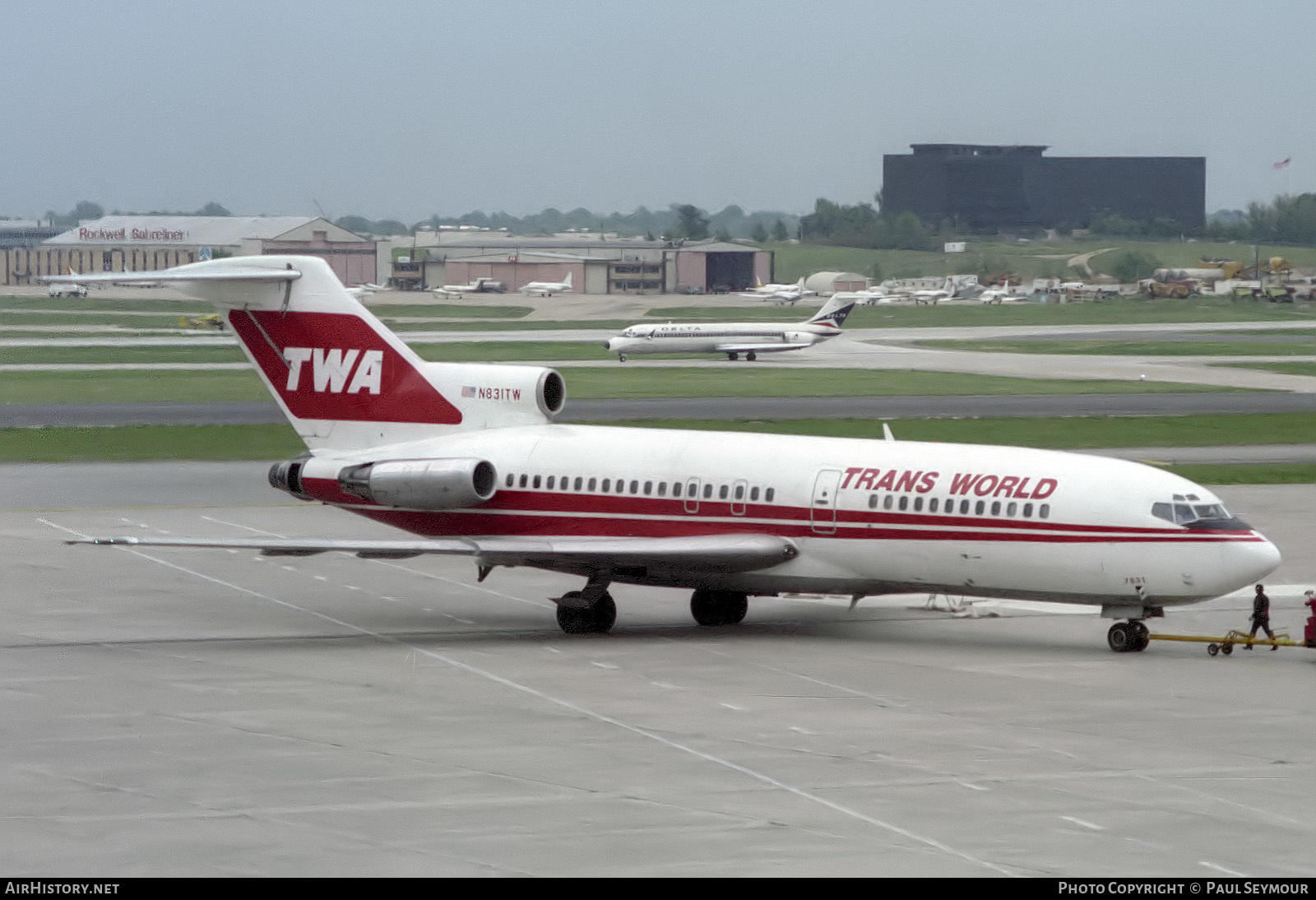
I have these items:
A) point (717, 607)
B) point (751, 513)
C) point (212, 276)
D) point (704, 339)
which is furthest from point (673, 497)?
point (704, 339)

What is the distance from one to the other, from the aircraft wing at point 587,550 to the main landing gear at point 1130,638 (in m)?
5.34

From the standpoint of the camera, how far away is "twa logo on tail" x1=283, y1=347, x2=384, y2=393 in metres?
34.6

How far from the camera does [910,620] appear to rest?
3306 centimetres

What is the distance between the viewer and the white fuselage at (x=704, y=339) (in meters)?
107

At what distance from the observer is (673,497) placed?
31.6 m

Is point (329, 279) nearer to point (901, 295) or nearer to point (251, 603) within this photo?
point (251, 603)

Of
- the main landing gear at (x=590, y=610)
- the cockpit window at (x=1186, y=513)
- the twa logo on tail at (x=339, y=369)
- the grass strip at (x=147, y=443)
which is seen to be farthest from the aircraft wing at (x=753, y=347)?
the cockpit window at (x=1186, y=513)

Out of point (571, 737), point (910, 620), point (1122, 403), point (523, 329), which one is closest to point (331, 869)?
point (571, 737)

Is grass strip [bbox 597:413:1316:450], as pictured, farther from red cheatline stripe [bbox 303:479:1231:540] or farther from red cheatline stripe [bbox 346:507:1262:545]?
red cheatline stripe [bbox 303:479:1231:540]

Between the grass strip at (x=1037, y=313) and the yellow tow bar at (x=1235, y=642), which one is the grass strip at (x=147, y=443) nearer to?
the yellow tow bar at (x=1235, y=642)

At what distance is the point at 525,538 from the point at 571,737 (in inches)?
378

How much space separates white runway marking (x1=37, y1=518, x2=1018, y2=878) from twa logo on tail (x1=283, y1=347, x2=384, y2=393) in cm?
419

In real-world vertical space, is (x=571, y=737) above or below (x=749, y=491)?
below

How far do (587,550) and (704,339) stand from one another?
257 ft
